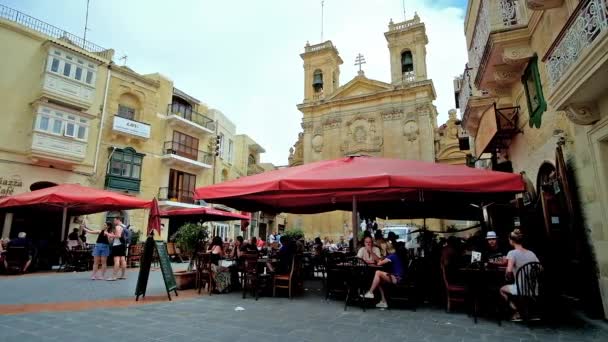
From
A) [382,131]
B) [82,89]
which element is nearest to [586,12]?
[82,89]

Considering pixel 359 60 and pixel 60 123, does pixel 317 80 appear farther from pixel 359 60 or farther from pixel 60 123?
pixel 60 123

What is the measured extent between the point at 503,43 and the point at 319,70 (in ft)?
94.5

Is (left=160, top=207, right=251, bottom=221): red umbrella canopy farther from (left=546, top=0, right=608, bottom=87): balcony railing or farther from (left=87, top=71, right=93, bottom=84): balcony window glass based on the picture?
(left=546, top=0, right=608, bottom=87): balcony railing

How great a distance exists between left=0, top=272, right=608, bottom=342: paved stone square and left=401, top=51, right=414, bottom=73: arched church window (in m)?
29.5

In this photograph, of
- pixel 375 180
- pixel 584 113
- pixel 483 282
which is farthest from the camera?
pixel 375 180

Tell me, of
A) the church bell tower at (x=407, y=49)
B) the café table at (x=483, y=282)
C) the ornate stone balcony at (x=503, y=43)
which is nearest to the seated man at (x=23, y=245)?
the café table at (x=483, y=282)

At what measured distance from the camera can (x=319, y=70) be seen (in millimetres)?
34406

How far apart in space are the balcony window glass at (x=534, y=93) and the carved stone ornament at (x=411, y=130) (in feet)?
73.1

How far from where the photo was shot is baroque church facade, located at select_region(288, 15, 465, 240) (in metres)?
29.0

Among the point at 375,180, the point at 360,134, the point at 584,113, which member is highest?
the point at 360,134

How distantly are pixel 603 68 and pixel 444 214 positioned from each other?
7726 mm

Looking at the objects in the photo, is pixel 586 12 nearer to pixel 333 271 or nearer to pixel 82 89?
pixel 333 271

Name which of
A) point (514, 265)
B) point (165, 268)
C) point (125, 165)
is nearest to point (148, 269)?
point (165, 268)

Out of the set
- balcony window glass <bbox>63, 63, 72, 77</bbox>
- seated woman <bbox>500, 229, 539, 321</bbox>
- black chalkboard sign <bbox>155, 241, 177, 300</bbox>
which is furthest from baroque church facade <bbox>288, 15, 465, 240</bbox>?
seated woman <bbox>500, 229, 539, 321</bbox>
